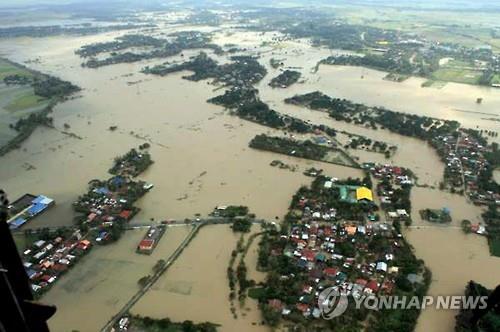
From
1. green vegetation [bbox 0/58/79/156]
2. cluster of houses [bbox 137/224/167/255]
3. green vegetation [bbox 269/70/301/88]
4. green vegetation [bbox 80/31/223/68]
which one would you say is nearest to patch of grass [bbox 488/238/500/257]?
cluster of houses [bbox 137/224/167/255]

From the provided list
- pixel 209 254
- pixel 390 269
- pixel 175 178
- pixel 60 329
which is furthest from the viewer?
pixel 175 178

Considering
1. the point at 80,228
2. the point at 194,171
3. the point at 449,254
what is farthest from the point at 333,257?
the point at 80,228

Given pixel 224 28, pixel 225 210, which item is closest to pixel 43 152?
pixel 225 210

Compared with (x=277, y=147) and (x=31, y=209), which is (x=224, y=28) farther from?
(x=31, y=209)
